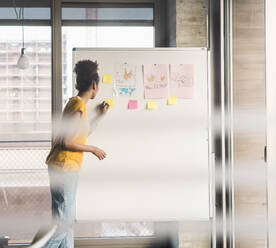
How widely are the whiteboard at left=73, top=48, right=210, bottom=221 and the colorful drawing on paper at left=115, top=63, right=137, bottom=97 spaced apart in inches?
1.2

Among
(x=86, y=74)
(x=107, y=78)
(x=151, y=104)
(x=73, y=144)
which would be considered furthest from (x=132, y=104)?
(x=73, y=144)

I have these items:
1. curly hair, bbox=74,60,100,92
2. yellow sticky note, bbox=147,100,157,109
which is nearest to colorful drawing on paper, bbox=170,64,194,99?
yellow sticky note, bbox=147,100,157,109

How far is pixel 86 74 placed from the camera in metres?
2.57

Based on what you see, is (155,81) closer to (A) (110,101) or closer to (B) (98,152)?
(A) (110,101)

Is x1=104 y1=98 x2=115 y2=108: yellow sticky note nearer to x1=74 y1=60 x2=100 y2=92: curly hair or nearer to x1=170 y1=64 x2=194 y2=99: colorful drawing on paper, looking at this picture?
x1=74 y1=60 x2=100 y2=92: curly hair

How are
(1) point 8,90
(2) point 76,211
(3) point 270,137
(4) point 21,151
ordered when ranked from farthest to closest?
(4) point 21,151, (1) point 8,90, (2) point 76,211, (3) point 270,137

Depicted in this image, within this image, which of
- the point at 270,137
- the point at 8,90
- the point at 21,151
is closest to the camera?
the point at 270,137

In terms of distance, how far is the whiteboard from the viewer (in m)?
2.58

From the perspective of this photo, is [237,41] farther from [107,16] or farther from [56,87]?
[56,87]

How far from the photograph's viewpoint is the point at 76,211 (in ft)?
8.44

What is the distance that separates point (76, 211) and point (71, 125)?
0.61 m

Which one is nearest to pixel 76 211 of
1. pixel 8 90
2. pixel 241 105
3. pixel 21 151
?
pixel 21 151

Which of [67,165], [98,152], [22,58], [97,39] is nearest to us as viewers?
[67,165]

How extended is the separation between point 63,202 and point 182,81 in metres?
1.13
